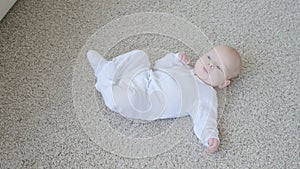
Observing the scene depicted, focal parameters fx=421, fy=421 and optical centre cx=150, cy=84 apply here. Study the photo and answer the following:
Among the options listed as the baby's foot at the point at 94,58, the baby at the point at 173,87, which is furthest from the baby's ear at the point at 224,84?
the baby's foot at the point at 94,58

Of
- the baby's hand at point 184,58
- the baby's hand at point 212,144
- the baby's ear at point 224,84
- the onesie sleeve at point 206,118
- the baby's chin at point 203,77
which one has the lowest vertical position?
the baby's hand at point 212,144

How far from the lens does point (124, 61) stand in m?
0.97

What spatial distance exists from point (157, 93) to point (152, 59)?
0.12 m

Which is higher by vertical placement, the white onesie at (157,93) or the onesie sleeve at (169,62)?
the onesie sleeve at (169,62)

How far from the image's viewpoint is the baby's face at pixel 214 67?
919 millimetres

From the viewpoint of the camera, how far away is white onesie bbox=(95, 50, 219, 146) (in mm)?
920

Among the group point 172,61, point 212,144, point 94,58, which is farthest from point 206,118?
point 94,58

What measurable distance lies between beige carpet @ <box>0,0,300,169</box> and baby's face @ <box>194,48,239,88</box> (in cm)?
5

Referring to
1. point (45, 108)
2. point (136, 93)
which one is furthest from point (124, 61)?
point (45, 108)

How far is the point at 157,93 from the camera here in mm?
933

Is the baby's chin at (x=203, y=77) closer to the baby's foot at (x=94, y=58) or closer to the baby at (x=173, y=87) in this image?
the baby at (x=173, y=87)

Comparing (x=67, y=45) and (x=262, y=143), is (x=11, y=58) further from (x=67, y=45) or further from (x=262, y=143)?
(x=262, y=143)

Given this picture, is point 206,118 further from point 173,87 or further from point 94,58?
point 94,58

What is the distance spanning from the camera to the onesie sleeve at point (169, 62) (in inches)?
38.5
